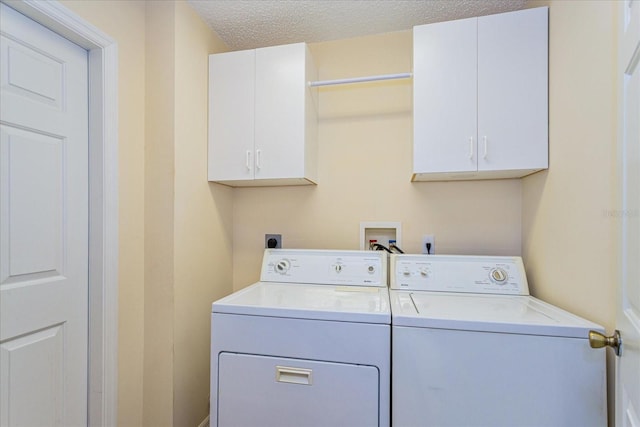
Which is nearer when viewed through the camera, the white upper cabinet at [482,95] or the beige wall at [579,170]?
the beige wall at [579,170]

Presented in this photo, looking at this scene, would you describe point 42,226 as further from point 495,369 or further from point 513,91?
point 513,91

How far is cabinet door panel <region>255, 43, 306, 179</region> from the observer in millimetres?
1597

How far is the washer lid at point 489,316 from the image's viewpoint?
3.07 ft

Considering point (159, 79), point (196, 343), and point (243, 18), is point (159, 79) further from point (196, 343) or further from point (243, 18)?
point (196, 343)

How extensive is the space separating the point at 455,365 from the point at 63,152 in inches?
68.7

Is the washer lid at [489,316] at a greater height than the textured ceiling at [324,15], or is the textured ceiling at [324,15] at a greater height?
the textured ceiling at [324,15]

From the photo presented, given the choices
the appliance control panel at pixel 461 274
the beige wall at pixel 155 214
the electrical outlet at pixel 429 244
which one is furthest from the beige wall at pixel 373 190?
the beige wall at pixel 155 214

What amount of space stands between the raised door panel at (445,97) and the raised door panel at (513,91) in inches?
1.9

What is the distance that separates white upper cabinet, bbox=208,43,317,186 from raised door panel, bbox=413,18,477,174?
2.03 ft

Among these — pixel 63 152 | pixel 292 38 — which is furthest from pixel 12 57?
pixel 292 38

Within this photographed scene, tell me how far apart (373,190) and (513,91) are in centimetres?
87

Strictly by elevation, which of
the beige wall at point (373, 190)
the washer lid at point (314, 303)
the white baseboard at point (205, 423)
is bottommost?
the white baseboard at point (205, 423)

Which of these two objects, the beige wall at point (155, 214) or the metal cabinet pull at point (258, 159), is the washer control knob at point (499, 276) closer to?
the metal cabinet pull at point (258, 159)

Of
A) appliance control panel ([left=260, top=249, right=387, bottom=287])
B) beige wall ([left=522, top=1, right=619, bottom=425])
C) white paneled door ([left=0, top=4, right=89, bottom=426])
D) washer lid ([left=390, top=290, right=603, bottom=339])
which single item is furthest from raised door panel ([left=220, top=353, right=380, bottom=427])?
beige wall ([left=522, top=1, right=619, bottom=425])
